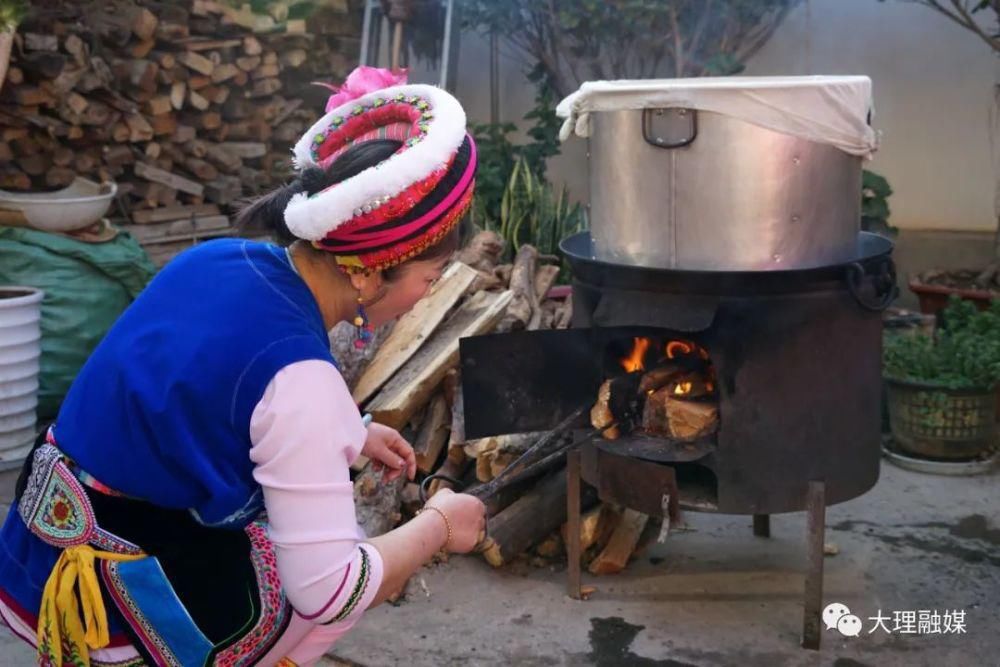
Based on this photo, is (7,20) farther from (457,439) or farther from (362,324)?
(362,324)

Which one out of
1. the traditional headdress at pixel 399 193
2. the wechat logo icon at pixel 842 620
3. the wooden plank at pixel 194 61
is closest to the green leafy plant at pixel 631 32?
the wooden plank at pixel 194 61

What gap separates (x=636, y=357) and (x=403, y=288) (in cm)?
184

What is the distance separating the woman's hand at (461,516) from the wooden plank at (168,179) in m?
5.40

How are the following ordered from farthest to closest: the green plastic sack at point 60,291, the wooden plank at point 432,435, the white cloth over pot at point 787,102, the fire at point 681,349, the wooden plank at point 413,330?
the green plastic sack at point 60,291
the wooden plank at point 413,330
the wooden plank at point 432,435
the fire at point 681,349
the white cloth over pot at point 787,102

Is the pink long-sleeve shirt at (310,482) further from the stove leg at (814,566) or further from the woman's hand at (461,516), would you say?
the stove leg at (814,566)

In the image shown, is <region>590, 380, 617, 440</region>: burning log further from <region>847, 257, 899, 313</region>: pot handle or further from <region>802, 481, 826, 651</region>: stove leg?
<region>847, 257, 899, 313</region>: pot handle

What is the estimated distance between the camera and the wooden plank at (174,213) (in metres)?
6.99

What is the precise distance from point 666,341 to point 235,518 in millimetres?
1973

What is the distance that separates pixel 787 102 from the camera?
3154mm

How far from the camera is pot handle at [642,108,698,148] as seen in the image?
3.23 meters

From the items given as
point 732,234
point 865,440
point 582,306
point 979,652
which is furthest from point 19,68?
point 979,652

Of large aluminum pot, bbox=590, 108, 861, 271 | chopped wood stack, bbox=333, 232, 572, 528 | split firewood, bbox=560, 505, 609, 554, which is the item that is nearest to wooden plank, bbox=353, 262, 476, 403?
chopped wood stack, bbox=333, 232, 572, 528

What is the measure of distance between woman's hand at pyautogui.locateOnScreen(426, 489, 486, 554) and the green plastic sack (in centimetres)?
409

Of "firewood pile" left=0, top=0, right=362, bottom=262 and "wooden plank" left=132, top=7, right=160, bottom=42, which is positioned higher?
"wooden plank" left=132, top=7, right=160, bottom=42
